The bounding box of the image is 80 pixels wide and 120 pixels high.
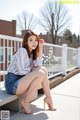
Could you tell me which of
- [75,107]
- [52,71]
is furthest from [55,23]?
[75,107]

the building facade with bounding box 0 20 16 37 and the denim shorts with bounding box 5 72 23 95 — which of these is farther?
the building facade with bounding box 0 20 16 37

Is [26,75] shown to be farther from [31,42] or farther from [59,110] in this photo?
[59,110]

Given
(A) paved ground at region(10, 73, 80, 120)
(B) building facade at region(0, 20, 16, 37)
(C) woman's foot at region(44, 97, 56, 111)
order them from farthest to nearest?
(B) building facade at region(0, 20, 16, 37) → (C) woman's foot at region(44, 97, 56, 111) → (A) paved ground at region(10, 73, 80, 120)

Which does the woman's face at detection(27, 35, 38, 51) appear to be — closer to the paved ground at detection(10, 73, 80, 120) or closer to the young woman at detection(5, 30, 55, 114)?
the young woman at detection(5, 30, 55, 114)

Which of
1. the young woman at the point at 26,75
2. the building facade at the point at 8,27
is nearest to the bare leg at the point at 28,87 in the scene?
the young woman at the point at 26,75

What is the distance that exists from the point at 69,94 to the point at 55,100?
2.31 ft

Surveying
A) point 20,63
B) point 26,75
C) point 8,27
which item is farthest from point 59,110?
point 8,27

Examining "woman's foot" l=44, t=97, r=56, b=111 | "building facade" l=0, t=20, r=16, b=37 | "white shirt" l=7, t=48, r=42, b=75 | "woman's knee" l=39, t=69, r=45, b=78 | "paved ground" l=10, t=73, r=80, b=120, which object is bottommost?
"paved ground" l=10, t=73, r=80, b=120

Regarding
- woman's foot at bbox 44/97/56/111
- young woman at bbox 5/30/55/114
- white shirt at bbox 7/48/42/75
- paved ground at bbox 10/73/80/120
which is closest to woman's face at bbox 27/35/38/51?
young woman at bbox 5/30/55/114

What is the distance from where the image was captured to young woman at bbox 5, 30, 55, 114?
10.6 feet

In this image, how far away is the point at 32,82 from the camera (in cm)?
326

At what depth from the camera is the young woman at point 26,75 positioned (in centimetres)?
323

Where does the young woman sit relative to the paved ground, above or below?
above

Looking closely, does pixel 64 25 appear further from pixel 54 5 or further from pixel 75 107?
pixel 75 107
